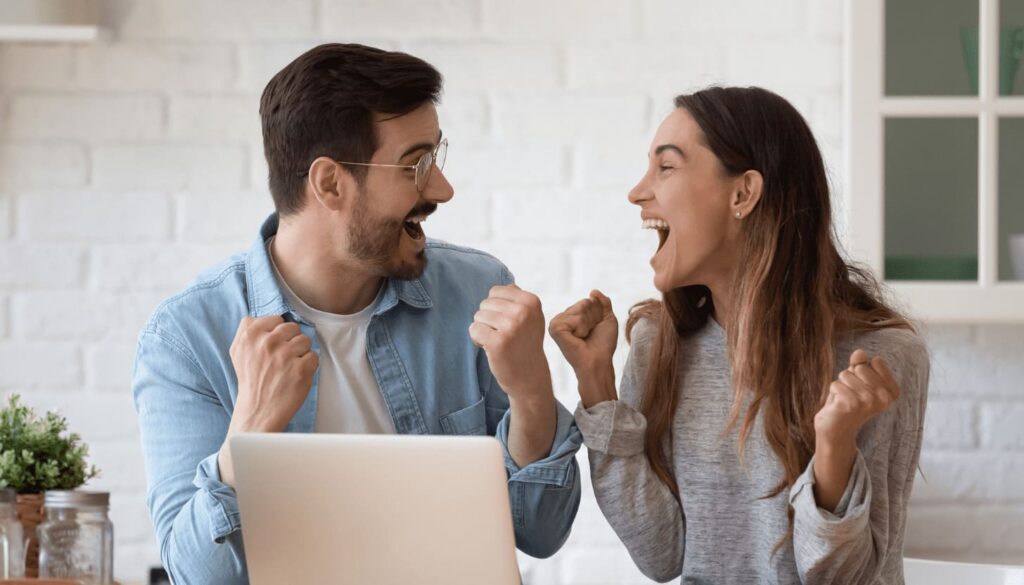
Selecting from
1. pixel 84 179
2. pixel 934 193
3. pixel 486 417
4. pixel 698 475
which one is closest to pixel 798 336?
pixel 698 475

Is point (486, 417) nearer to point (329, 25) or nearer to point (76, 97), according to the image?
point (329, 25)

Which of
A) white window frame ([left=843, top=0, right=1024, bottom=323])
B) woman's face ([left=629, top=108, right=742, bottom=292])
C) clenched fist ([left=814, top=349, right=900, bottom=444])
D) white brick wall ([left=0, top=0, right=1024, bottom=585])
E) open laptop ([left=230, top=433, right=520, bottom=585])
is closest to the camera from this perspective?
open laptop ([left=230, top=433, right=520, bottom=585])

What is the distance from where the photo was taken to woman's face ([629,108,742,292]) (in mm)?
1473

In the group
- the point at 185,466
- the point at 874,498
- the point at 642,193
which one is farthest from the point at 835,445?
the point at 185,466

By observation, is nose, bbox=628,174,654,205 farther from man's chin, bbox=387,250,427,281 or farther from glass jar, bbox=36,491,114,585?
glass jar, bbox=36,491,114,585

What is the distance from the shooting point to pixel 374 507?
41.2 inches

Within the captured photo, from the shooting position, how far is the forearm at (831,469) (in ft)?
4.23

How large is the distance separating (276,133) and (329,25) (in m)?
0.55

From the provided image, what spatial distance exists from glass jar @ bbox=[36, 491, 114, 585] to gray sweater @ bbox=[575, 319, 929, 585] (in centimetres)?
57

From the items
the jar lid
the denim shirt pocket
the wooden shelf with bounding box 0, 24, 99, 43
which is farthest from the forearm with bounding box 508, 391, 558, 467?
the wooden shelf with bounding box 0, 24, 99, 43

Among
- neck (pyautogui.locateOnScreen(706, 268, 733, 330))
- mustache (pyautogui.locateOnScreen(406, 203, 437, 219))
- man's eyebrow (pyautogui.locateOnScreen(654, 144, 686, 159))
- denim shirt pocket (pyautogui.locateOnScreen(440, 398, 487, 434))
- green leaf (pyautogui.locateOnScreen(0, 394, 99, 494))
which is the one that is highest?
man's eyebrow (pyautogui.locateOnScreen(654, 144, 686, 159))

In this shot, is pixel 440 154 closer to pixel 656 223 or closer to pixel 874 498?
pixel 656 223

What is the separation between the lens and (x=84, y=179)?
81.7 inches

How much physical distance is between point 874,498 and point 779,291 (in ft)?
0.84
